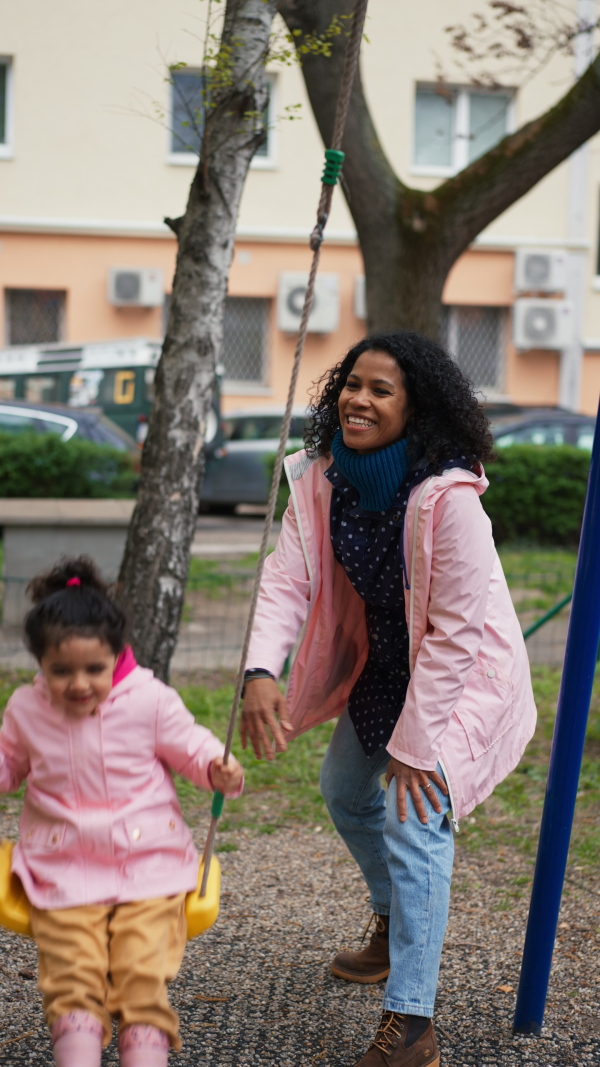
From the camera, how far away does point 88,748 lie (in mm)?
2338

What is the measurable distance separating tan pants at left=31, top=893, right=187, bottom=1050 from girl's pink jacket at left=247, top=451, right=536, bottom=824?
2.05 feet

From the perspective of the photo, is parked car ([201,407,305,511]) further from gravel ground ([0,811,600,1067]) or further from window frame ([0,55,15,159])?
gravel ground ([0,811,600,1067])

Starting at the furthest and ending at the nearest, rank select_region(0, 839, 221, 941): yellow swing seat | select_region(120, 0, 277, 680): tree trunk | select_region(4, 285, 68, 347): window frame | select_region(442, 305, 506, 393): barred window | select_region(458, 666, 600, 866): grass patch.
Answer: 1. select_region(442, 305, 506, 393): barred window
2. select_region(4, 285, 68, 347): window frame
3. select_region(120, 0, 277, 680): tree trunk
4. select_region(458, 666, 600, 866): grass patch
5. select_region(0, 839, 221, 941): yellow swing seat

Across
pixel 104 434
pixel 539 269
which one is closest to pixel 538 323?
pixel 539 269

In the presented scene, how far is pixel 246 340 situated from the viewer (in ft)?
65.5

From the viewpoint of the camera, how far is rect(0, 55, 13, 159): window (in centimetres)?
1894

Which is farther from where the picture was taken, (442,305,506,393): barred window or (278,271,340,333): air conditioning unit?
(442,305,506,393): barred window

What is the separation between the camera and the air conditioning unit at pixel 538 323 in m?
19.7

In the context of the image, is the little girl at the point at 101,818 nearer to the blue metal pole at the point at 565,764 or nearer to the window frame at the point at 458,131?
the blue metal pole at the point at 565,764

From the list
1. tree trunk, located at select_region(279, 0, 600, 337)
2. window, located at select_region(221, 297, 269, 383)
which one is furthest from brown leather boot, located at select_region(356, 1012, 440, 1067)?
window, located at select_region(221, 297, 269, 383)

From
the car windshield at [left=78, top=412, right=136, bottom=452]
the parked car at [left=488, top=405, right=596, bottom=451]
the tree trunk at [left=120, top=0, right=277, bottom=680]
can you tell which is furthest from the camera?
the parked car at [left=488, top=405, right=596, bottom=451]

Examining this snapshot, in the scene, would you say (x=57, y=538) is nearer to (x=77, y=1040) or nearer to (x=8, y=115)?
(x=77, y=1040)

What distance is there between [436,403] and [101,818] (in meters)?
1.14

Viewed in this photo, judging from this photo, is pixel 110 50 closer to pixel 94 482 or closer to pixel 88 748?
pixel 94 482
